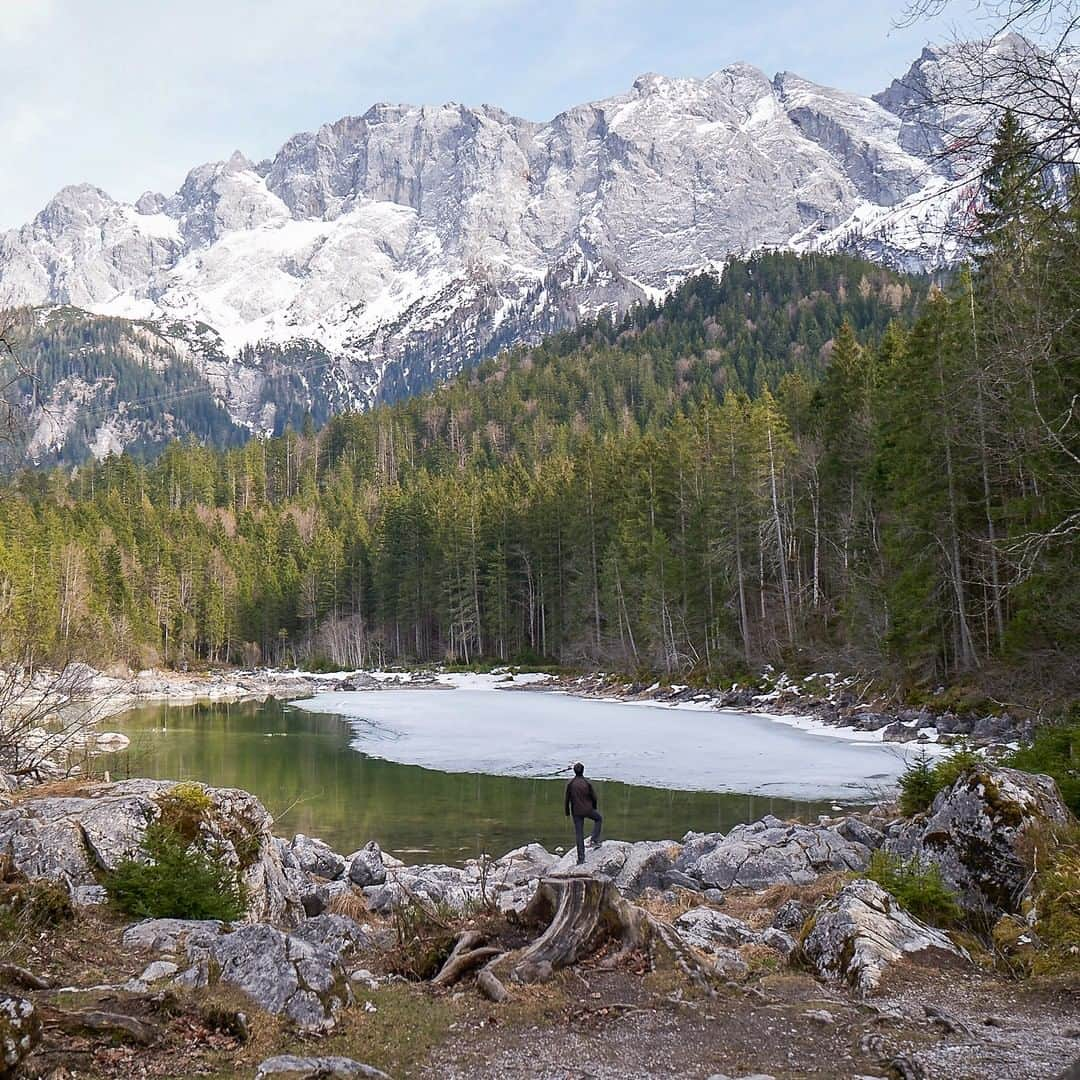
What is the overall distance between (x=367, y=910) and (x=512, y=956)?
460 cm

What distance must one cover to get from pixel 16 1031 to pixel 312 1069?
1.41 metres

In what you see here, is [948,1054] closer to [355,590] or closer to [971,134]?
[971,134]

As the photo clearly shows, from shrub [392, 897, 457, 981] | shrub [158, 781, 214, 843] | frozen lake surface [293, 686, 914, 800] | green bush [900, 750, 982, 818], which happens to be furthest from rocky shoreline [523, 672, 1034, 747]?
shrub [158, 781, 214, 843]

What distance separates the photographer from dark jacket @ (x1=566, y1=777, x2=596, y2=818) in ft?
40.1

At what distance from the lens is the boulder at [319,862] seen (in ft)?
41.2

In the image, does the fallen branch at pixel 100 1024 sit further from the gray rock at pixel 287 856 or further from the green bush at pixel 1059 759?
the green bush at pixel 1059 759

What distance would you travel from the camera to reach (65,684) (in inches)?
310

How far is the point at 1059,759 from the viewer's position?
10.0m

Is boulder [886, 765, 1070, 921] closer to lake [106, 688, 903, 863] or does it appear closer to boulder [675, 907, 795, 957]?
boulder [675, 907, 795, 957]

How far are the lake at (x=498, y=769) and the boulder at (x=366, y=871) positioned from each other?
1283 millimetres

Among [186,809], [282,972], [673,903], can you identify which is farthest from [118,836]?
[673,903]

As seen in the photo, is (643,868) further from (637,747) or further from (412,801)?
(637,747)

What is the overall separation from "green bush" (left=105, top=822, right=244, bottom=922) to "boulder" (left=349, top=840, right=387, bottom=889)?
4394 mm

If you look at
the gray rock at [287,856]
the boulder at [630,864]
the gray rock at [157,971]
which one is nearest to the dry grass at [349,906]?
the gray rock at [287,856]
